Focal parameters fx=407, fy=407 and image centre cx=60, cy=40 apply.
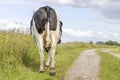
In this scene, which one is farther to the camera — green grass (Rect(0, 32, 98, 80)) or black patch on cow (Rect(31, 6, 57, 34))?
black patch on cow (Rect(31, 6, 57, 34))

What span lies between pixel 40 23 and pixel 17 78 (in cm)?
280

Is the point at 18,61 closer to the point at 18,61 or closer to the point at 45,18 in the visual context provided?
the point at 18,61

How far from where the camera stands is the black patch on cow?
1501cm

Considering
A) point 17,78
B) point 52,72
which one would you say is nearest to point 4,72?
point 17,78

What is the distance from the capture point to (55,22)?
15133mm

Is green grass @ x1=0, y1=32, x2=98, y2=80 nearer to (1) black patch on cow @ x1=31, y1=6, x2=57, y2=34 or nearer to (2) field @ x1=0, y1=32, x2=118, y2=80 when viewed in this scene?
(2) field @ x1=0, y1=32, x2=118, y2=80

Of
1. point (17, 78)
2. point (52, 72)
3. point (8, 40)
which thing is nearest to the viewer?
point (17, 78)

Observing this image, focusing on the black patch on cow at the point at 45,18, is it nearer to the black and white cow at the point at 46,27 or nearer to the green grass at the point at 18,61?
the black and white cow at the point at 46,27

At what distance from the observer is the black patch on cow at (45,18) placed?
15.0m

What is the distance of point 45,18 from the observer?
15.0m

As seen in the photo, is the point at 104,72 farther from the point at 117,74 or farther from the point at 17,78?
the point at 17,78

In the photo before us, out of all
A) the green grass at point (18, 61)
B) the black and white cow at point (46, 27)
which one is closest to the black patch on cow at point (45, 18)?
the black and white cow at point (46, 27)

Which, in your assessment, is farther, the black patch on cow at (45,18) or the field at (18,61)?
the black patch on cow at (45,18)

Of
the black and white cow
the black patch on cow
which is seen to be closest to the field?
the black and white cow
